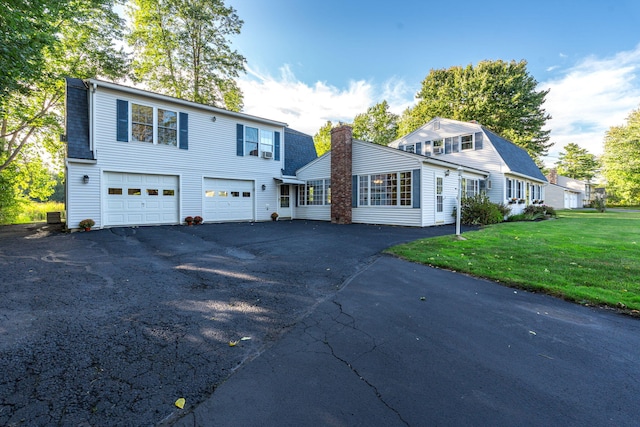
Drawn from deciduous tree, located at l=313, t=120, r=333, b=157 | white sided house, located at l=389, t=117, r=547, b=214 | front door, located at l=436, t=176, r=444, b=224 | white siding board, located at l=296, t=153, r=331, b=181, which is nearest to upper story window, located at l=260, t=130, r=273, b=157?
white siding board, located at l=296, t=153, r=331, b=181

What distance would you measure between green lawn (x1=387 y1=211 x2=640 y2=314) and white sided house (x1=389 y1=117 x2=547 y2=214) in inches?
327

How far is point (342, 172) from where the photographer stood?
13938 millimetres

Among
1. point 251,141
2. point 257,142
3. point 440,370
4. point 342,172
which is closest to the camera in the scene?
point 440,370

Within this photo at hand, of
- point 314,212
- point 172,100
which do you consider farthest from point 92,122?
point 314,212

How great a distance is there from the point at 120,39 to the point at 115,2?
195 centimetres

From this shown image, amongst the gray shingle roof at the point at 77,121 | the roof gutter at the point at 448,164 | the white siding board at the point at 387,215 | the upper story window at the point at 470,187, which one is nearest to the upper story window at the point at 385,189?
the white siding board at the point at 387,215

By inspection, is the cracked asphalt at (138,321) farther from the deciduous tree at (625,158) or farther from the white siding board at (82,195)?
the deciduous tree at (625,158)

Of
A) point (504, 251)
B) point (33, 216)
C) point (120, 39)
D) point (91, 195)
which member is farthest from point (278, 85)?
point (33, 216)

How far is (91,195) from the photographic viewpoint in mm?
10164

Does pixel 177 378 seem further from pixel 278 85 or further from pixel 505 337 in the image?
pixel 278 85

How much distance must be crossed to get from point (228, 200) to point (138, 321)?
11339mm

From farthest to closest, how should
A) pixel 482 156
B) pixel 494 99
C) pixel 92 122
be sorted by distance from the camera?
1. pixel 494 99
2. pixel 482 156
3. pixel 92 122

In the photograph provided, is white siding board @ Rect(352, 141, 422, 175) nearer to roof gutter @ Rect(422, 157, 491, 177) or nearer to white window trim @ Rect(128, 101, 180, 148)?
roof gutter @ Rect(422, 157, 491, 177)

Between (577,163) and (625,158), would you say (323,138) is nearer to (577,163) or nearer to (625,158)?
(625,158)
